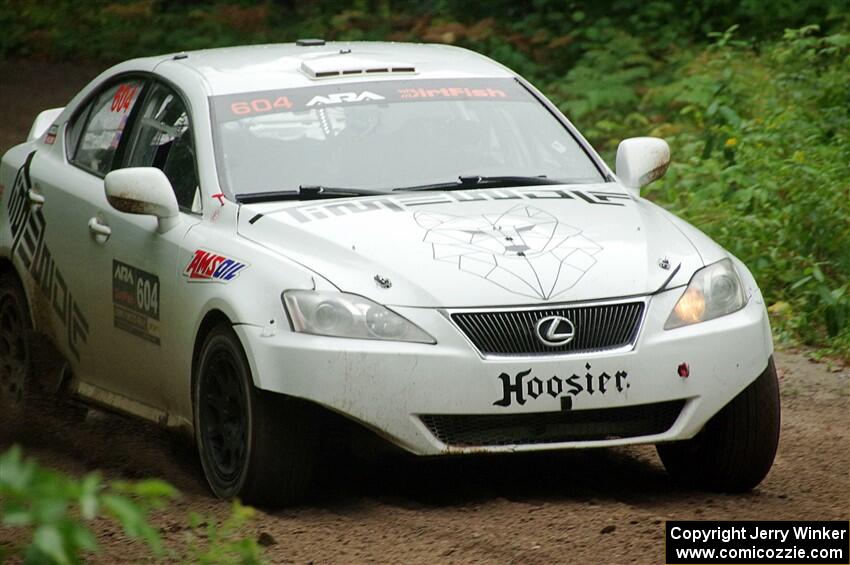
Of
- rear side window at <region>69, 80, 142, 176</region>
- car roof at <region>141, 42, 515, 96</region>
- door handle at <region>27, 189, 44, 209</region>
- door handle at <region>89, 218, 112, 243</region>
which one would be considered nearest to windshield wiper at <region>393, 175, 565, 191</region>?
car roof at <region>141, 42, 515, 96</region>

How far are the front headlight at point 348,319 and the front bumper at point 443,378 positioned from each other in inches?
1.4

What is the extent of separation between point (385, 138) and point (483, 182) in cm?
44

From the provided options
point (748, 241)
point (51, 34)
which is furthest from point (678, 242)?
point (51, 34)

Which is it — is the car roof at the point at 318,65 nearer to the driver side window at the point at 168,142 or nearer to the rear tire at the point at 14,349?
the driver side window at the point at 168,142

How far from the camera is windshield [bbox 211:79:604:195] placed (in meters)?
6.64

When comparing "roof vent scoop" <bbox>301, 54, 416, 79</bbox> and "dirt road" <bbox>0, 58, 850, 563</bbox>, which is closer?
"dirt road" <bbox>0, 58, 850, 563</bbox>

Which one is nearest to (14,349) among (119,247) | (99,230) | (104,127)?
(104,127)

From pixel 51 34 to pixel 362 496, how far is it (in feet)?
53.4

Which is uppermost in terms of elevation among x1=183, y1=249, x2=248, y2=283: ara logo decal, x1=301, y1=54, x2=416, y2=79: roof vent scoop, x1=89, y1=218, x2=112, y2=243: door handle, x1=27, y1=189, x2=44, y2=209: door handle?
x1=301, y1=54, x2=416, y2=79: roof vent scoop

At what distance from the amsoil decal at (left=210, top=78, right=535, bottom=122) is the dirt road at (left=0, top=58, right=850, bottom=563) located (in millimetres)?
1426

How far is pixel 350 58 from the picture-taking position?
7352 mm

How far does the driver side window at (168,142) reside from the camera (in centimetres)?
677

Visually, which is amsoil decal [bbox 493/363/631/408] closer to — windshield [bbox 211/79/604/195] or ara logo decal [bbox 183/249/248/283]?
ara logo decal [bbox 183/249/248/283]

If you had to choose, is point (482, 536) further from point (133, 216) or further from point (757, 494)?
point (133, 216)
